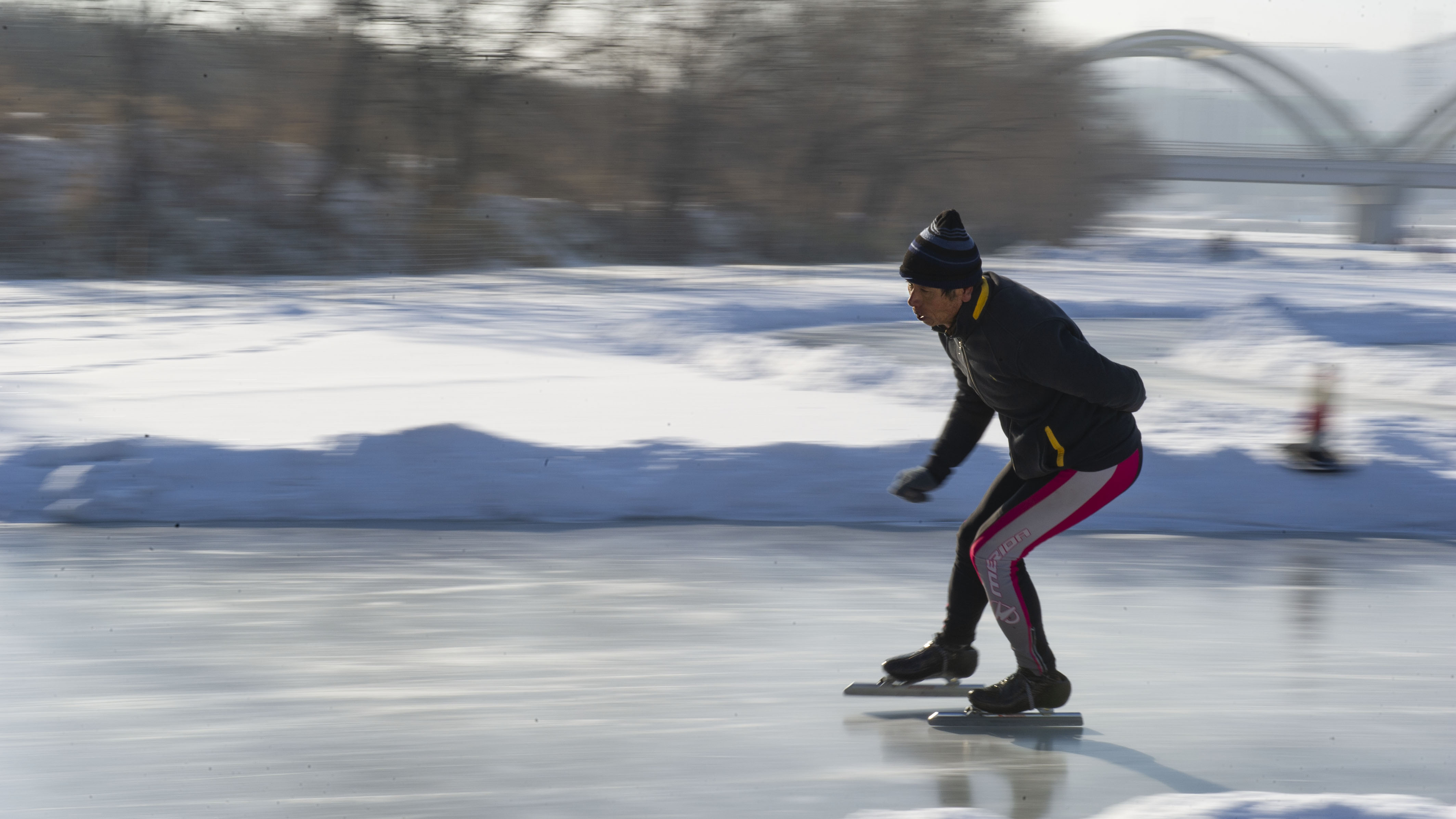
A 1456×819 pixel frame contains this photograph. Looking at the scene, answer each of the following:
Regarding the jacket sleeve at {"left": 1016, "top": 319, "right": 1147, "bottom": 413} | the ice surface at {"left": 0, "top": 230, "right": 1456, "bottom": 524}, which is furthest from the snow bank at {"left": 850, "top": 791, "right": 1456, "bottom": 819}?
the ice surface at {"left": 0, "top": 230, "right": 1456, "bottom": 524}

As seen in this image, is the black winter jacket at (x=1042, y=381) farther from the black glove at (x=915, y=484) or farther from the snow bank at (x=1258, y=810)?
the snow bank at (x=1258, y=810)

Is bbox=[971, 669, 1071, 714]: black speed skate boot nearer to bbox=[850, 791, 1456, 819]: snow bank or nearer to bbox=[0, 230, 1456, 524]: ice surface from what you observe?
bbox=[850, 791, 1456, 819]: snow bank

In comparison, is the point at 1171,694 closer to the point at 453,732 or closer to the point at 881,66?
the point at 453,732

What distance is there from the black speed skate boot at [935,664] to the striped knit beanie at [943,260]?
3.53 ft

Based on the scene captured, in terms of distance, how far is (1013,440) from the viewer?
336 centimetres

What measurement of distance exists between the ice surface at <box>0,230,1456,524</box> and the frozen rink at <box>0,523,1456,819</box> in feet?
1.57

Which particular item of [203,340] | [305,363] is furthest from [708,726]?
[203,340]

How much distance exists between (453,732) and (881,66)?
26345 millimetres

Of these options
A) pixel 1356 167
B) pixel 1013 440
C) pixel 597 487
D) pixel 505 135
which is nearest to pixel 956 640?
pixel 1013 440

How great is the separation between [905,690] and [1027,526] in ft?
2.13

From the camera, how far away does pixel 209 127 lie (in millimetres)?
24078

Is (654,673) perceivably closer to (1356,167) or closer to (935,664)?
(935,664)

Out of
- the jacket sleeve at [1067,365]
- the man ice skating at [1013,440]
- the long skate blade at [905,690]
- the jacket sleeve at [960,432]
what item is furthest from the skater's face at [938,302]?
the long skate blade at [905,690]

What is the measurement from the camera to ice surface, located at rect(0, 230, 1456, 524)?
249 inches
